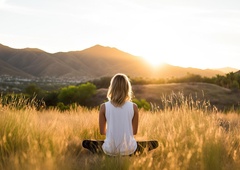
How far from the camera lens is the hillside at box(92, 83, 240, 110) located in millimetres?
27766

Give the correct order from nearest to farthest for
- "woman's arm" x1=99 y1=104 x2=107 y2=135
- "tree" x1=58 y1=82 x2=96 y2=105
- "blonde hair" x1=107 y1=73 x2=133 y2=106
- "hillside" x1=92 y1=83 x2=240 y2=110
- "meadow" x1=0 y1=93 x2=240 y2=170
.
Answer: "meadow" x1=0 y1=93 x2=240 y2=170, "blonde hair" x1=107 y1=73 x2=133 y2=106, "woman's arm" x1=99 y1=104 x2=107 y2=135, "tree" x1=58 y1=82 x2=96 y2=105, "hillside" x1=92 y1=83 x2=240 y2=110

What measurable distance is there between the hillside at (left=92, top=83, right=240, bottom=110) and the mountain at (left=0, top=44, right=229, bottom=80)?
4087 inches

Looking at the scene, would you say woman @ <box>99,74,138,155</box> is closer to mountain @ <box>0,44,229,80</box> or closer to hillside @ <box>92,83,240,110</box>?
hillside @ <box>92,83,240,110</box>

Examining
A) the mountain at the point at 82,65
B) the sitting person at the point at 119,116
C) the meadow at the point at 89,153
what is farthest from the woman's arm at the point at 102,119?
the mountain at the point at 82,65

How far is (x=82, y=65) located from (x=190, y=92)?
5115 inches

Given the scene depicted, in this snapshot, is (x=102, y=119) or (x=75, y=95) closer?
(x=102, y=119)

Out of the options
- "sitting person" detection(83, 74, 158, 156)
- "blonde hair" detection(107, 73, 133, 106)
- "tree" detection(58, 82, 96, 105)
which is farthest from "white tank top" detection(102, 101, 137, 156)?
"tree" detection(58, 82, 96, 105)

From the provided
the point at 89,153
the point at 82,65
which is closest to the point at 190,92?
the point at 89,153

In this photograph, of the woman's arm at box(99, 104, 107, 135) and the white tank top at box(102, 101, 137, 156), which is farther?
the woman's arm at box(99, 104, 107, 135)

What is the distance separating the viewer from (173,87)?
29672 millimetres

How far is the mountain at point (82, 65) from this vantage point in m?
143

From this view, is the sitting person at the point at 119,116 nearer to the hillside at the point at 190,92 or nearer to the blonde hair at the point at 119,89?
the blonde hair at the point at 119,89

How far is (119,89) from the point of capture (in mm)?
5727

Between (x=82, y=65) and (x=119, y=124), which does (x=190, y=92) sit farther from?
(x=82, y=65)
